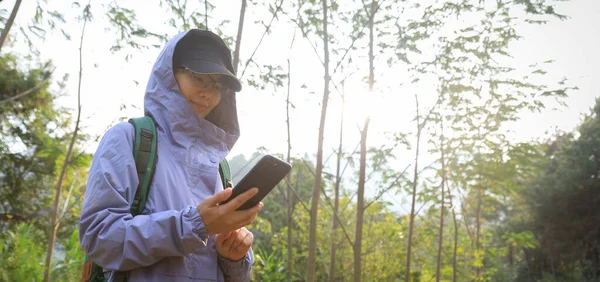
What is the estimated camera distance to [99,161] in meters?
1.12

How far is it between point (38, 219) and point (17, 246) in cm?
365

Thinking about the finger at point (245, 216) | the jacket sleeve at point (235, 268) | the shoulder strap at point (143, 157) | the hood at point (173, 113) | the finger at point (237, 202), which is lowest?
the jacket sleeve at point (235, 268)

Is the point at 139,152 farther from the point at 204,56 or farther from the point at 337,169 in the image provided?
the point at 337,169

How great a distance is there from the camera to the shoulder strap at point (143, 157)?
45.4 inches

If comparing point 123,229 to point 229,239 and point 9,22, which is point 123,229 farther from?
point 9,22

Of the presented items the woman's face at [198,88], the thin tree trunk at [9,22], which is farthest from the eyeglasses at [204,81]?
the thin tree trunk at [9,22]

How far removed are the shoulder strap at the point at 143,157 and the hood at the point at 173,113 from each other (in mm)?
71

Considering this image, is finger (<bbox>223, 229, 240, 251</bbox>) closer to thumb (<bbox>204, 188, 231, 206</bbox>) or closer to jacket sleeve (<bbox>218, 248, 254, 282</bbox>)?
jacket sleeve (<bbox>218, 248, 254, 282</bbox>)

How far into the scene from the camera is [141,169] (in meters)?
1.17

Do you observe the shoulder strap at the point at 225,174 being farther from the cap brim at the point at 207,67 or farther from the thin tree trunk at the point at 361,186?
the thin tree trunk at the point at 361,186

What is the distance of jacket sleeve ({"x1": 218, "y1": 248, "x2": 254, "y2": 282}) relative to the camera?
1319mm

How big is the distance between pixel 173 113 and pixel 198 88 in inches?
5.3

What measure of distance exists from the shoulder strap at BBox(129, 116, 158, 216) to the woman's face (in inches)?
7.2

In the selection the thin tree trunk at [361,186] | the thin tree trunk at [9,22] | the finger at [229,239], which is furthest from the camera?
the thin tree trunk at [361,186]
